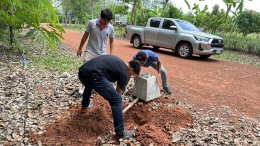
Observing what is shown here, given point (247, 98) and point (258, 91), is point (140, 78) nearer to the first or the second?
point (247, 98)

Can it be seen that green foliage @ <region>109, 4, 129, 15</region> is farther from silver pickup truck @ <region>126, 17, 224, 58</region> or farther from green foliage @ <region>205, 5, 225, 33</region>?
silver pickup truck @ <region>126, 17, 224, 58</region>

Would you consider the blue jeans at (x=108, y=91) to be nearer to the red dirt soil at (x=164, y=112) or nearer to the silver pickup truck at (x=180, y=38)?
the red dirt soil at (x=164, y=112)

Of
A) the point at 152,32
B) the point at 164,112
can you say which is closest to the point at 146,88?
the point at 164,112

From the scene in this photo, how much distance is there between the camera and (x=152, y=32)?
14523 millimetres

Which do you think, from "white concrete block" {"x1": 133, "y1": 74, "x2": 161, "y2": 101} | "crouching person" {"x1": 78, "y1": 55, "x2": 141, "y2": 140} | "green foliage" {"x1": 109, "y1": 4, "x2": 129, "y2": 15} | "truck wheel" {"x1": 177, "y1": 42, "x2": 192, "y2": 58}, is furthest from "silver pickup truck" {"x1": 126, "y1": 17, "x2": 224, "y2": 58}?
"green foliage" {"x1": 109, "y1": 4, "x2": 129, "y2": 15}

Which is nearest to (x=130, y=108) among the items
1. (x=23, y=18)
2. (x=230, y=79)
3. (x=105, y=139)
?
(x=105, y=139)

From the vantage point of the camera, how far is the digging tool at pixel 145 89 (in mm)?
5676

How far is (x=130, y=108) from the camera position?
5535 millimetres

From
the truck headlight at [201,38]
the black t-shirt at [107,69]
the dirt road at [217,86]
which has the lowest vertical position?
the dirt road at [217,86]

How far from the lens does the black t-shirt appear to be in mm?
4121

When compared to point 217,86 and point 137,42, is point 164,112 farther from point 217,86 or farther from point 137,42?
point 137,42

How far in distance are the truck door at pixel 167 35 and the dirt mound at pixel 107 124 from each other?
7.96 m

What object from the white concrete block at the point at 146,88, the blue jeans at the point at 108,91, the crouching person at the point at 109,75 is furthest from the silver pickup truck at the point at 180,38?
the blue jeans at the point at 108,91

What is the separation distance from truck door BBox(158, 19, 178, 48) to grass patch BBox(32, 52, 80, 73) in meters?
4.96
